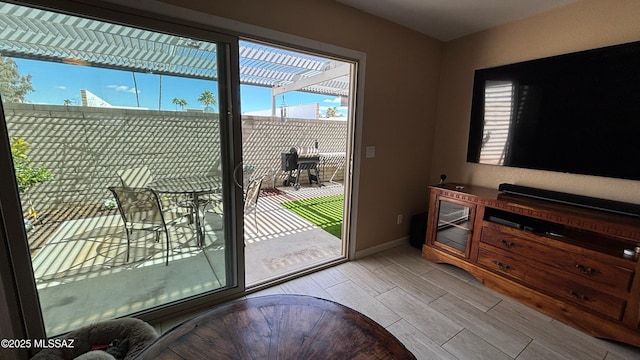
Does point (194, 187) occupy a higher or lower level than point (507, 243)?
higher

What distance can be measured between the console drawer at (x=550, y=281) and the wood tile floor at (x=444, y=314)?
0.66 ft

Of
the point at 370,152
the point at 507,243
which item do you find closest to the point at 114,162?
the point at 370,152

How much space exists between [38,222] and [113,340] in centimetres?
84

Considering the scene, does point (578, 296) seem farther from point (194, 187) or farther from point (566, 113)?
point (194, 187)

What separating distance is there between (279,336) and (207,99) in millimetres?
1564

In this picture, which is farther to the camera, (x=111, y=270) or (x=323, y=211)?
(x=323, y=211)

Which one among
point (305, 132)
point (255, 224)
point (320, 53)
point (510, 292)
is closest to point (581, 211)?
point (510, 292)

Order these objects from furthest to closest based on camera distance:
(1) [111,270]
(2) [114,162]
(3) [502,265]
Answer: (3) [502,265], (1) [111,270], (2) [114,162]

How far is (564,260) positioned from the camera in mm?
1831

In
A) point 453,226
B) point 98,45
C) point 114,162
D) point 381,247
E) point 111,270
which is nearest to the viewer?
point 98,45

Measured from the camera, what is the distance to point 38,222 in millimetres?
1471

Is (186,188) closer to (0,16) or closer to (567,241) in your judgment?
(0,16)

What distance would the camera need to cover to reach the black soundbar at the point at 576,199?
5.81ft

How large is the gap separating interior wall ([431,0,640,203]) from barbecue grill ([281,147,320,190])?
329 centimetres
